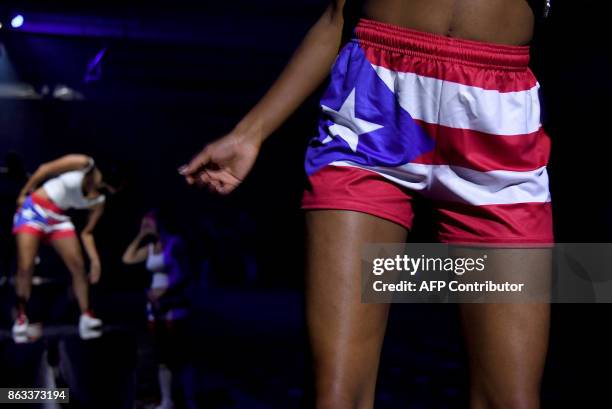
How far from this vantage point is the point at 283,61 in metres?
11.0

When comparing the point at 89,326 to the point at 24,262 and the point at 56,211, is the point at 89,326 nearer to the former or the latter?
the point at 24,262

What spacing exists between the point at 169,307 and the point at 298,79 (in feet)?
10.2

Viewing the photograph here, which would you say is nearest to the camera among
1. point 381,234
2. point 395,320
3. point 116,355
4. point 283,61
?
point 381,234

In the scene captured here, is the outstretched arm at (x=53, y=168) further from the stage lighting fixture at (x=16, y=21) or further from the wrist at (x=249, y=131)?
the wrist at (x=249, y=131)

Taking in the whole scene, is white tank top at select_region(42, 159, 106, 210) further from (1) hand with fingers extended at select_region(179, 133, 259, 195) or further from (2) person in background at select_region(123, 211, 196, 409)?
(1) hand with fingers extended at select_region(179, 133, 259, 195)

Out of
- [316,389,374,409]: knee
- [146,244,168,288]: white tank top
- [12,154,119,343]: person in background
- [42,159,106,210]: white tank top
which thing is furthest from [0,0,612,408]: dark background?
[42,159,106,210]: white tank top

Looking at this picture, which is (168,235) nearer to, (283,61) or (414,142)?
(414,142)

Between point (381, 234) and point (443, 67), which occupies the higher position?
point (443, 67)

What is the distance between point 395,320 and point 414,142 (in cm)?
594

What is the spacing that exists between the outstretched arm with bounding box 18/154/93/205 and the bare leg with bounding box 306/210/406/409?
4.64 meters

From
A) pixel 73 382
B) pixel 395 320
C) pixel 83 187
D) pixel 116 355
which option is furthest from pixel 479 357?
pixel 395 320

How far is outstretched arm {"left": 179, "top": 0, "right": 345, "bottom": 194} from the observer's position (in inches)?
42.3

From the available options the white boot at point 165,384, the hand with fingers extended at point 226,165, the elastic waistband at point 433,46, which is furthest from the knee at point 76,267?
the elastic waistband at point 433,46

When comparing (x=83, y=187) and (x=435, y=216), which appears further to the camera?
(x=83, y=187)
